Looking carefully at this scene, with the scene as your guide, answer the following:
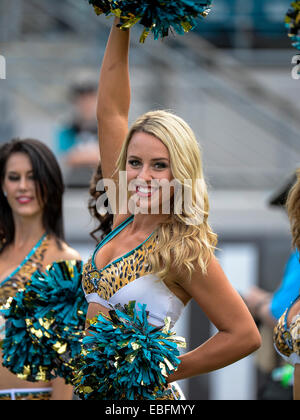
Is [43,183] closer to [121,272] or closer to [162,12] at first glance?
[121,272]

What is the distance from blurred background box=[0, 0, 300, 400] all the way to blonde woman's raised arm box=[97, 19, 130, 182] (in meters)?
3.14

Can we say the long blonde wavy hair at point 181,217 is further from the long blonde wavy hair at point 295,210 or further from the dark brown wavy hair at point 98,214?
the dark brown wavy hair at point 98,214

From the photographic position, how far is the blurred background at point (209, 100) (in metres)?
6.16

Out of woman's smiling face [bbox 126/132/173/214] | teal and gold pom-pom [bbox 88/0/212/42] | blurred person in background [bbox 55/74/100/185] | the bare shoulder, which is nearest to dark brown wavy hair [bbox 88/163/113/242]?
the bare shoulder

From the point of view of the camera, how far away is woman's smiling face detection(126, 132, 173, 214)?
2410 mm

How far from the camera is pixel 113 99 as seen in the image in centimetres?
266

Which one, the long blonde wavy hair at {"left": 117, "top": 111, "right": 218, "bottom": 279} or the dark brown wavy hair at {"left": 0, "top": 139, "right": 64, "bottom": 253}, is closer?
the long blonde wavy hair at {"left": 117, "top": 111, "right": 218, "bottom": 279}

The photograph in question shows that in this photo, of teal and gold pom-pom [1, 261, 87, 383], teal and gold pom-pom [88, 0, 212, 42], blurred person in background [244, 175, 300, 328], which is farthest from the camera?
blurred person in background [244, 175, 300, 328]

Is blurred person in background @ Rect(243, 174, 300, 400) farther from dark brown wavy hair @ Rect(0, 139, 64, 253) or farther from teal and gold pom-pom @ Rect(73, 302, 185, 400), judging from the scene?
teal and gold pom-pom @ Rect(73, 302, 185, 400)

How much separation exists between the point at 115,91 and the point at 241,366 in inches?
139

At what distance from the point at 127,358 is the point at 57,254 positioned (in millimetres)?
1123

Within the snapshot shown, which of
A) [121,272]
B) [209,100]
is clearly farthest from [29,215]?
[209,100]

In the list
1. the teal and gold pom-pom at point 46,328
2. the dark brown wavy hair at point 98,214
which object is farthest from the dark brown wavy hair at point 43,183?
the teal and gold pom-pom at point 46,328

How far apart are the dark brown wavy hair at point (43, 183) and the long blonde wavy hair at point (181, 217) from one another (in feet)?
2.96
